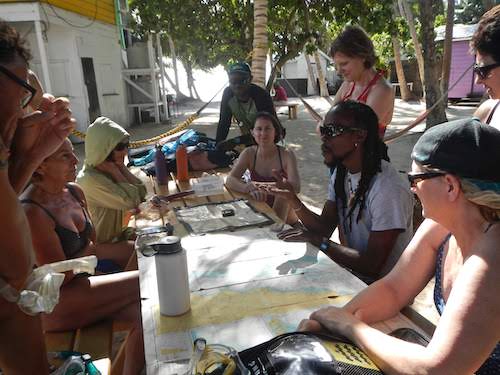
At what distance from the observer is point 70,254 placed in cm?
214

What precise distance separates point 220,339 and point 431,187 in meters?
0.80

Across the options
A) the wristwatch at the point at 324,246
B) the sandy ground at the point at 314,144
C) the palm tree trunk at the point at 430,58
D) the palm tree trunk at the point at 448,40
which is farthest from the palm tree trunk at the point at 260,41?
the wristwatch at the point at 324,246

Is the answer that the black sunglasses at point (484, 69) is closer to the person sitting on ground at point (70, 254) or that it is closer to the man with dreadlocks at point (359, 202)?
the man with dreadlocks at point (359, 202)

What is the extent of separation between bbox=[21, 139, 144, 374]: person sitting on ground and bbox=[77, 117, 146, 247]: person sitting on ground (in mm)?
518

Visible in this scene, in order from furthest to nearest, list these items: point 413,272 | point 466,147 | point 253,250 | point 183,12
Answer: point 183,12 < point 253,250 < point 413,272 < point 466,147

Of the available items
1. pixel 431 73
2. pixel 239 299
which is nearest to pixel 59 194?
pixel 239 299

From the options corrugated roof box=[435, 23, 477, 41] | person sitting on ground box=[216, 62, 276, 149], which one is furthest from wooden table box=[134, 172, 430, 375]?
corrugated roof box=[435, 23, 477, 41]

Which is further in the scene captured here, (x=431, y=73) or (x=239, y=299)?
(x=431, y=73)

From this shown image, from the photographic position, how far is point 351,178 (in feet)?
7.64

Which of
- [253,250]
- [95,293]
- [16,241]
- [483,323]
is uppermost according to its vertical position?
[16,241]

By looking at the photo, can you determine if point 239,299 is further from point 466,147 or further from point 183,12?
point 183,12

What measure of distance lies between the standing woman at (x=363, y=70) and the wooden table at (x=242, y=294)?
1.51m

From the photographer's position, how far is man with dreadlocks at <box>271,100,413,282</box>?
2.04m

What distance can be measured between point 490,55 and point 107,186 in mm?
2466
